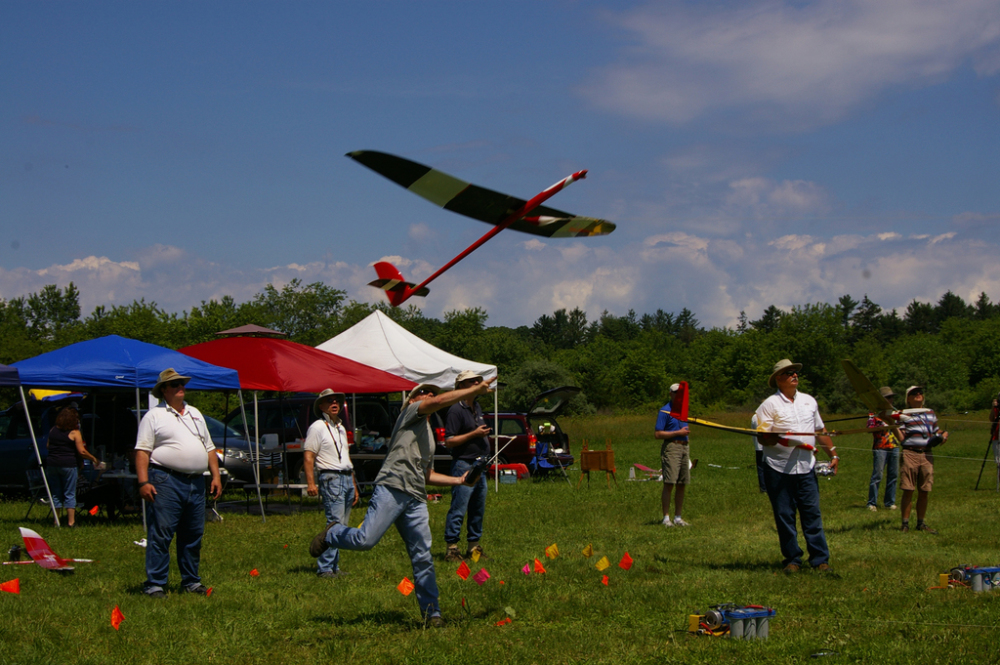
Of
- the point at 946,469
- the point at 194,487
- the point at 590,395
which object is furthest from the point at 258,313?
the point at 194,487

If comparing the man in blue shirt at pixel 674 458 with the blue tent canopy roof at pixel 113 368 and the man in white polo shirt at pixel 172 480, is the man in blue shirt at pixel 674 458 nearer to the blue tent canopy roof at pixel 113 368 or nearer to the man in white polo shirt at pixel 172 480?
the man in white polo shirt at pixel 172 480

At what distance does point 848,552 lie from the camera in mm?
7648

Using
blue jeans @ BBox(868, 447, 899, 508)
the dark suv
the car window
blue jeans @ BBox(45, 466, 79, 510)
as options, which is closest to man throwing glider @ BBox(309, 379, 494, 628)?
blue jeans @ BBox(45, 466, 79, 510)

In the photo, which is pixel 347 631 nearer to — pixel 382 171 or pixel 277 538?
pixel 382 171

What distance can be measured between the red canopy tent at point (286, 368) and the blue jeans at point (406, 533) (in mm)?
6786

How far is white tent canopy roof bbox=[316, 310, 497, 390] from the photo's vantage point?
15.0 m

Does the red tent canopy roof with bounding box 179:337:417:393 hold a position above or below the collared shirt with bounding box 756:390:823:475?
above

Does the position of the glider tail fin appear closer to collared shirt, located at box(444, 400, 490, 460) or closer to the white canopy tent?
collared shirt, located at box(444, 400, 490, 460)

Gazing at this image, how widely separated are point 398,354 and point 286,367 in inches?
142

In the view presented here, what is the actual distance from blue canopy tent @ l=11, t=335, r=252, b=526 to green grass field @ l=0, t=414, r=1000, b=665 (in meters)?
1.76

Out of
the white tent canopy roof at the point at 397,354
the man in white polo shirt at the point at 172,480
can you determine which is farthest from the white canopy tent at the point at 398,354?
the man in white polo shirt at the point at 172,480

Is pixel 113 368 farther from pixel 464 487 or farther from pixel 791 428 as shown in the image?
pixel 791 428

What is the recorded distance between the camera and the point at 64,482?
10562mm

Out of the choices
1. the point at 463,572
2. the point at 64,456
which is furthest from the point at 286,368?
the point at 463,572
